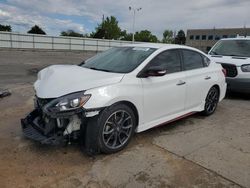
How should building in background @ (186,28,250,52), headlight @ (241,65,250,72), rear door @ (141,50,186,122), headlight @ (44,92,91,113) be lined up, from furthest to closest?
1. building in background @ (186,28,250,52)
2. headlight @ (241,65,250,72)
3. rear door @ (141,50,186,122)
4. headlight @ (44,92,91,113)

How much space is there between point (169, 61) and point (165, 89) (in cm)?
60

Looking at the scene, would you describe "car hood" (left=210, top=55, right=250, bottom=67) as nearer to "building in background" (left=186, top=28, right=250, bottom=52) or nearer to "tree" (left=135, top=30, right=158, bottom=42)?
"building in background" (left=186, top=28, right=250, bottom=52)

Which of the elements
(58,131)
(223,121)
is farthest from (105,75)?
(223,121)

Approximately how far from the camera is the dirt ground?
123 inches

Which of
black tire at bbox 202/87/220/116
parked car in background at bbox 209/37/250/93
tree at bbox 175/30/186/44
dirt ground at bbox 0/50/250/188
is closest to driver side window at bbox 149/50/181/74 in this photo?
dirt ground at bbox 0/50/250/188

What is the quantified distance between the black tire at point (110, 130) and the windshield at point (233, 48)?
5.63 meters

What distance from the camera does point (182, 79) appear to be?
477 centimetres

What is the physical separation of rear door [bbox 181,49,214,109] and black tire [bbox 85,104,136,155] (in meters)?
1.57

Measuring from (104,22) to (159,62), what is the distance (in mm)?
61413

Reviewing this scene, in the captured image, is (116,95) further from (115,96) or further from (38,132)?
(38,132)

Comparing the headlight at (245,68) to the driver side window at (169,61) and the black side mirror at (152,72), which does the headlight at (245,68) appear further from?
the black side mirror at (152,72)

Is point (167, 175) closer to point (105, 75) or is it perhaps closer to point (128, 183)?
point (128, 183)

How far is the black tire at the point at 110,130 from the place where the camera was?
3490 millimetres

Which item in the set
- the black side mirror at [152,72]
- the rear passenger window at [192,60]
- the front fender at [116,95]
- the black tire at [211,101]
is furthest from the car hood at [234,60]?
the front fender at [116,95]
